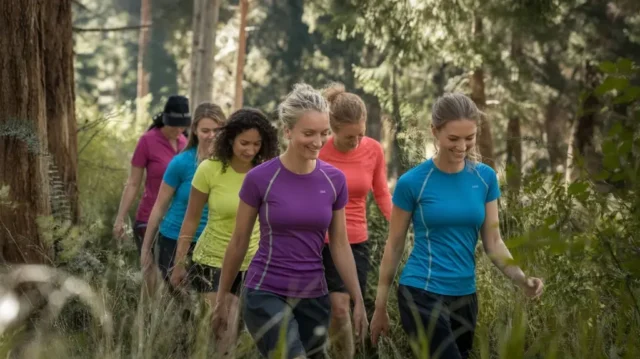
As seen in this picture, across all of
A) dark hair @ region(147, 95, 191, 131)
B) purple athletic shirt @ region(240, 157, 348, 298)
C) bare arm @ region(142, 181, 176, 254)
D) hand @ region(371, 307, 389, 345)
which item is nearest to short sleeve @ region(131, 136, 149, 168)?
dark hair @ region(147, 95, 191, 131)

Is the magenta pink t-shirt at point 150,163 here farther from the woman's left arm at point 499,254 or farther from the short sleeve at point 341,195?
the woman's left arm at point 499,254

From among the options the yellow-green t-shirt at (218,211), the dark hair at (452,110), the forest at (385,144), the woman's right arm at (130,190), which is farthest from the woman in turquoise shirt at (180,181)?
the dark hair at (452,110)

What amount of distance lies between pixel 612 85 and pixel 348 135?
13.6ft

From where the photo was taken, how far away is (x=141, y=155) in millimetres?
10070

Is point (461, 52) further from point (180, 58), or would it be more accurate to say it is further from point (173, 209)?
point (180, 58)

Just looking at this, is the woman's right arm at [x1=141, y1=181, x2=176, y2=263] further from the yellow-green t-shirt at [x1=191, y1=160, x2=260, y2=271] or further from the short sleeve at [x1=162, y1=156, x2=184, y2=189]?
the yellow-green t-shirt at [x1=191, y1=160, x2=260, y2=271]

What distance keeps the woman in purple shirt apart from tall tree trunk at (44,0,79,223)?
3884 millimetres

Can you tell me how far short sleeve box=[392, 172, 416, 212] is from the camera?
19.0 ft

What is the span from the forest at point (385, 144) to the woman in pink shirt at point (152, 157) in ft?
1.42

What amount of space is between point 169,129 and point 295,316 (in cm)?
469

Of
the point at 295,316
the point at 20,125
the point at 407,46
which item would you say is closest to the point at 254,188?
the point at 295,316

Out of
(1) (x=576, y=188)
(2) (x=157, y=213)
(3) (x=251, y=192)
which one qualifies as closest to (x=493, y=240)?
(3) (x=251, y=192)

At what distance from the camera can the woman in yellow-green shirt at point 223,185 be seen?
7258 mm

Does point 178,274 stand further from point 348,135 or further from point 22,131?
point 22,131
